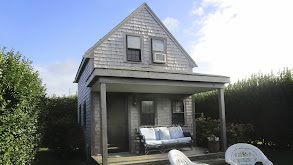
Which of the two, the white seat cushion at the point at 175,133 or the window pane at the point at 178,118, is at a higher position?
the window pane at the point at 178,118

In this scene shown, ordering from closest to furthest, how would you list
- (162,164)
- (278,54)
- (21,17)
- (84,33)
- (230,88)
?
(162,164) → (21,17) → (84,33) → (278,54) → (230,88)

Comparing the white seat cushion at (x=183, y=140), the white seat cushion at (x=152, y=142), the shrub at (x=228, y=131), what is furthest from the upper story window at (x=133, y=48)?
the shrub at (x=228, y=131)

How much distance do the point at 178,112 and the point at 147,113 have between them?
59.1 inches

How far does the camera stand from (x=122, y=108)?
29.7ft

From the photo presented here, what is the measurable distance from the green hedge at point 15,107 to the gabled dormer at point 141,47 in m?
3.09

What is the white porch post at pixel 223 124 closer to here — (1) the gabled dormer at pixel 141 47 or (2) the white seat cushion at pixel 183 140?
(2) the white seat cushion at pixel 183 140

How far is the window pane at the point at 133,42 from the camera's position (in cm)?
902

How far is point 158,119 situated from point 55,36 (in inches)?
201

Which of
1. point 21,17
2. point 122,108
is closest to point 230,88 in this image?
point 122,108

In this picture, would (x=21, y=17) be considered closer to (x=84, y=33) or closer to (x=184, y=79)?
(x=84, y=33)

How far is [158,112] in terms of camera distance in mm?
9336

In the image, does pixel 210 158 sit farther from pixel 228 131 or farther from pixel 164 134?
pixel 164 134

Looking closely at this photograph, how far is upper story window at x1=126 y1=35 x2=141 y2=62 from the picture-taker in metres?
9.01

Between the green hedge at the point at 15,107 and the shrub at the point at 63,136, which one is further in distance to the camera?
the shrub at the point at 63,136
